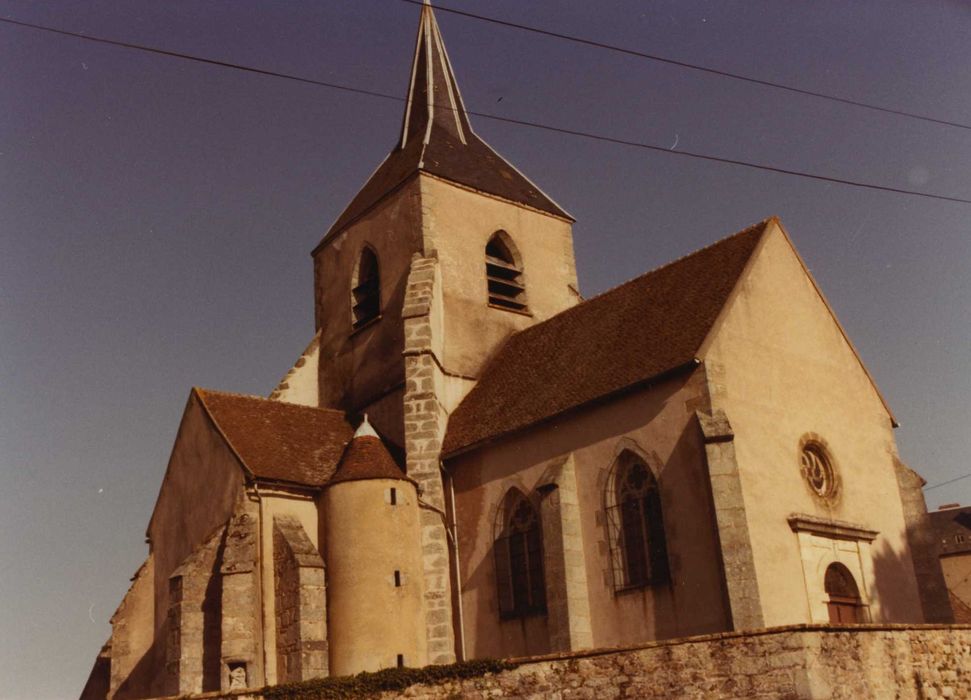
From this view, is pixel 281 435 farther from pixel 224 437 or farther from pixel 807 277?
pixel 807 277

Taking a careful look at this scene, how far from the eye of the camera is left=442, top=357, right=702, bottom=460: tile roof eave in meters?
19.1

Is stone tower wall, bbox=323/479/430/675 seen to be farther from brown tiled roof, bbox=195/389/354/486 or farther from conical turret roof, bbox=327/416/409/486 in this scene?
brown tiled roof, bbox=195/389/354/486

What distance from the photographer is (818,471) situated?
2039 centimetres

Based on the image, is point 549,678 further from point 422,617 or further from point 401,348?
point 401,348

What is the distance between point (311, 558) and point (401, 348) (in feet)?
22.3

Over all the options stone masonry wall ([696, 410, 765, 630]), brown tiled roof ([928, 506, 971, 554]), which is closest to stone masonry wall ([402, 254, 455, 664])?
stone masonry wall ([696, 410, 765, 630])

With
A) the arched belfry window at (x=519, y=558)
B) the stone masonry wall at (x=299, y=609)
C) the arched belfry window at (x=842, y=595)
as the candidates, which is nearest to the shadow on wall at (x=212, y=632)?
the stone masonry wall at (x=299, y=609)

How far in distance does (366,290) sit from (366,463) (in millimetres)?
7963

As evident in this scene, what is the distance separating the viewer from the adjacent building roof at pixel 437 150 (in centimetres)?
2870

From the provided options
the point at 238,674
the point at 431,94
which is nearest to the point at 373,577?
the point at 238,674

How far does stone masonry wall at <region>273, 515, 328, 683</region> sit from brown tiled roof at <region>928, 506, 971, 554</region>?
38.6 m

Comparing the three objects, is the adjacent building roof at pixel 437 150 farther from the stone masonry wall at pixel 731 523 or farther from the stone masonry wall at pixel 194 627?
the stone masonry wall at pixel 731 523

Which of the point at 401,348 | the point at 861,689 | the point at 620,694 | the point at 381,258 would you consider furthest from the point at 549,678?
the point at 381,258

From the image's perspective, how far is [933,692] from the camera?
47.1 ft
